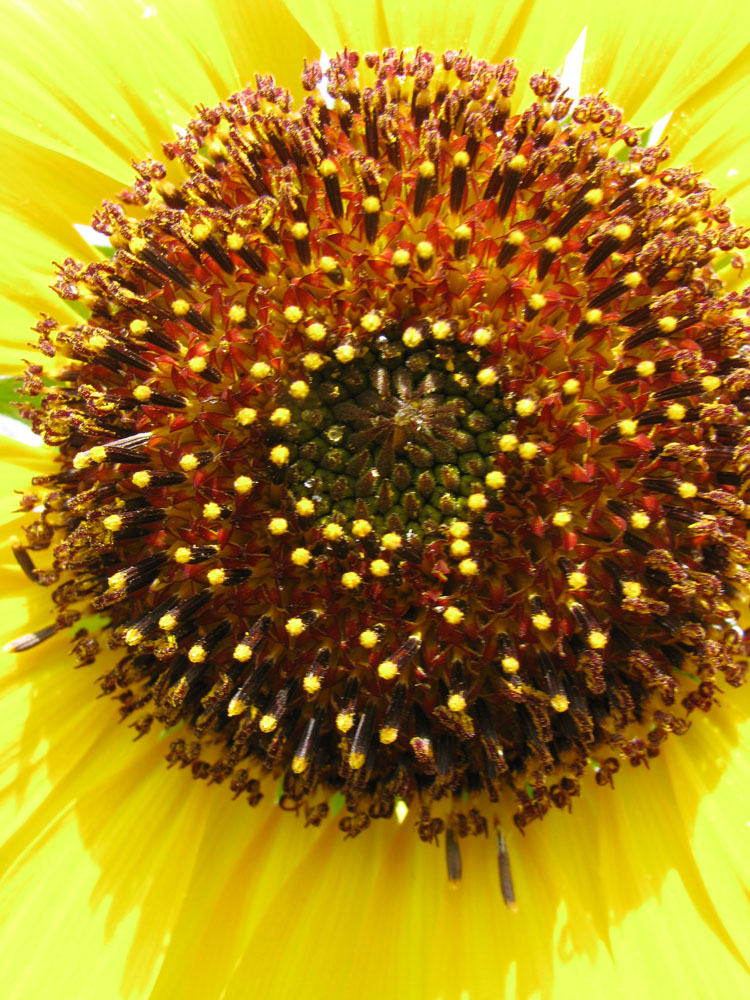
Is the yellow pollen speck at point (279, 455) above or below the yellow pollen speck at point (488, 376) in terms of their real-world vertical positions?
below

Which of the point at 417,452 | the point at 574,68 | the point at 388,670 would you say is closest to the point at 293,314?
the point at 417,452

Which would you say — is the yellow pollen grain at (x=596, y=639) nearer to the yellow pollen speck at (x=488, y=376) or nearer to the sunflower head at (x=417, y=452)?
the sunflower head at (x=417, y=452)

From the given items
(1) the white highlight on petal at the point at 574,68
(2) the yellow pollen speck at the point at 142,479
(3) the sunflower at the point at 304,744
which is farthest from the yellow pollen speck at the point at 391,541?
(1) the white highlight on petal at the point at 574,68

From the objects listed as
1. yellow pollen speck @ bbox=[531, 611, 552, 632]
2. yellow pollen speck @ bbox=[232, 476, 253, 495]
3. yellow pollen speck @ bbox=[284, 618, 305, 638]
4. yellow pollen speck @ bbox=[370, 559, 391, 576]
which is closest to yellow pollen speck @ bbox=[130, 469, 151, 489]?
yellow pollen speck @ bbox=[232, 476, 253, 495]

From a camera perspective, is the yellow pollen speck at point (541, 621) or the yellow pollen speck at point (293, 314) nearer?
the yellow pollen speck at point (541, 621)

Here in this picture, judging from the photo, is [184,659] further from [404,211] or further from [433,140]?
[433,140]

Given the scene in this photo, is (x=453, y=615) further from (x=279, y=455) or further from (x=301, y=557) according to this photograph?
(x=279, y=455)

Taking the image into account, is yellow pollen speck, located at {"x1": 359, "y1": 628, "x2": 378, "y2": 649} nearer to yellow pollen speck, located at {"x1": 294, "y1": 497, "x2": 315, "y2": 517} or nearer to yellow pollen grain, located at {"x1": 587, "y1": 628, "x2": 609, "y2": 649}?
yellow pollen speck, located at {"x1": 294, "y1": 497, "x2": 315, "y2": 517}
